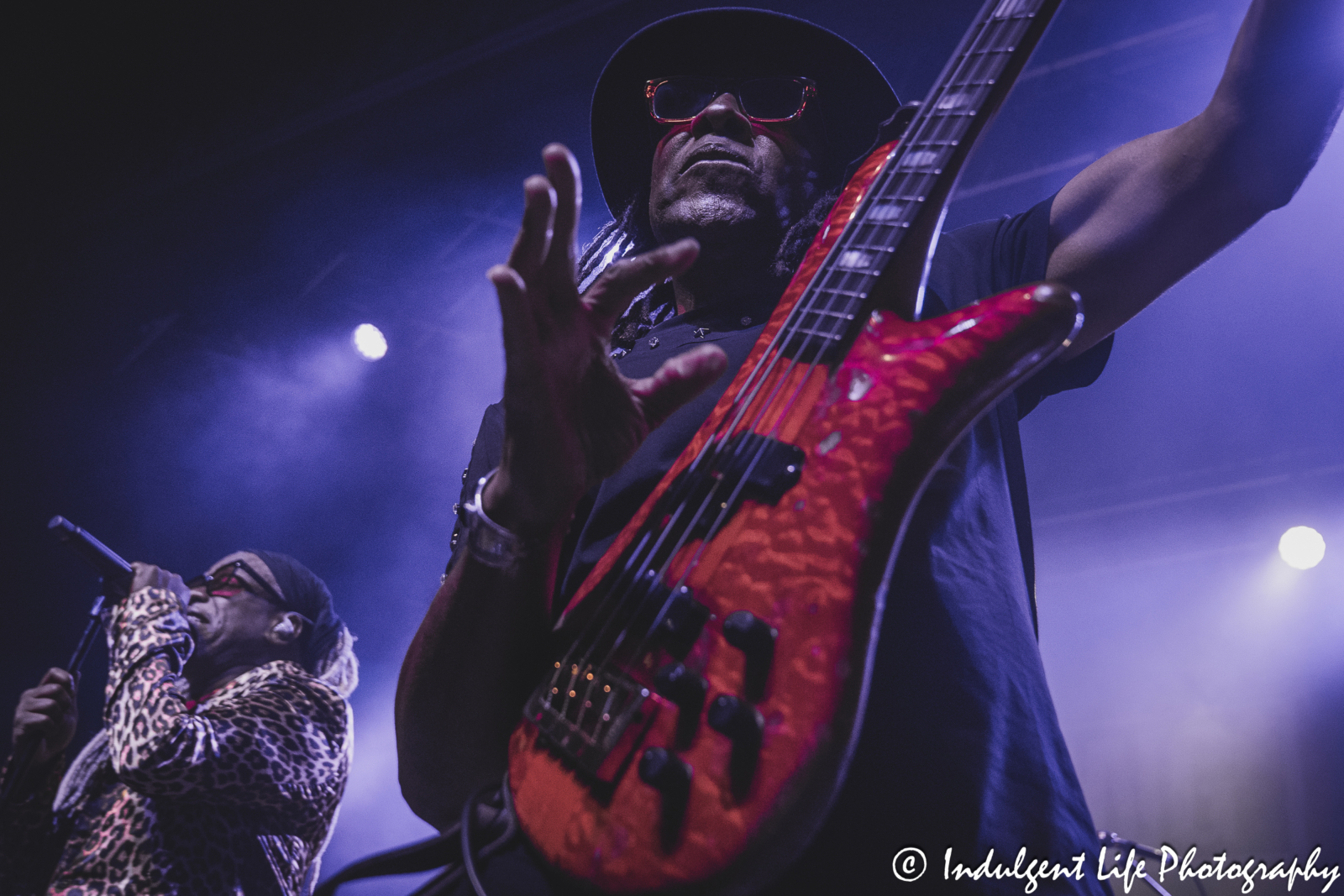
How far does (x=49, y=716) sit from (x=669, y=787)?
3.79m

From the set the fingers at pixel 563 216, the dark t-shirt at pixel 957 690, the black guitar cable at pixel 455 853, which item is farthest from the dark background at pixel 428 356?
the black guitar cable at pixel 455 853

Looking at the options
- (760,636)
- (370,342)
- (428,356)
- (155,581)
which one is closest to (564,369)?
(760,636)

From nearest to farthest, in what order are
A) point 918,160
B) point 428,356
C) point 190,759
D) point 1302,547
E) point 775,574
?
point 775,574 → point 918,160 → point 190,759 → point 428,356 → point 1302,547

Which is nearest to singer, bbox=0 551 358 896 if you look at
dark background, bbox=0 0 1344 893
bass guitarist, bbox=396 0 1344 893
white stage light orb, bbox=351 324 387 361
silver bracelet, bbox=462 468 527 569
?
bass guitarist, bbox=396 0 1344 893

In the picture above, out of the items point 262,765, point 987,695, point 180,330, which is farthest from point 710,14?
point 180,330

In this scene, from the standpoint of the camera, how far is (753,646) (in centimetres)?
76

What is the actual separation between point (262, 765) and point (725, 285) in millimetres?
2396

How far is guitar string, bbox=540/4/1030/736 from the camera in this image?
0.92 m

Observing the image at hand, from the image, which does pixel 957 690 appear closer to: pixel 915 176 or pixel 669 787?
pixel 669 787

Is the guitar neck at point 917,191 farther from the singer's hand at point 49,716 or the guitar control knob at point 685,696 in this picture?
the singer's hand at point 49,716

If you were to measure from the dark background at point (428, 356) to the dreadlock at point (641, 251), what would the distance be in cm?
290

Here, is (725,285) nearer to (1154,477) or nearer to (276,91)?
(276,91)

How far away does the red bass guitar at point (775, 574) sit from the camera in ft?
2.34

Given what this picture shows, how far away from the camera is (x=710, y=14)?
6.56 ft
